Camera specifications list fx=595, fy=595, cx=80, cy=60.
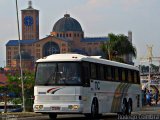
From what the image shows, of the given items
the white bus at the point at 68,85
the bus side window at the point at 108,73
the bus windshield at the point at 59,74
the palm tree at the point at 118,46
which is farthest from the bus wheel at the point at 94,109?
the palm tree at the point at 118,46

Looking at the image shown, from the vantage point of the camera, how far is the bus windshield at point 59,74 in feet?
83.7

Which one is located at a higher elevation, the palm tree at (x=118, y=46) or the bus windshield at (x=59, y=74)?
the palm tree at (x=118, y=46)

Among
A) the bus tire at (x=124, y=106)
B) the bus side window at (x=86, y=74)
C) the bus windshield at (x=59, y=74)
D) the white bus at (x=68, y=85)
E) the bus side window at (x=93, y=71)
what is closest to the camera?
the white bus at (x=68, y=85)

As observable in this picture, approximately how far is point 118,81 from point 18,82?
45604 millimetres

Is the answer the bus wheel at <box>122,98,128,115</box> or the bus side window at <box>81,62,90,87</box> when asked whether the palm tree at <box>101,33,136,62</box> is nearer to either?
the bus wheel at <box>122,98,128,115</box>

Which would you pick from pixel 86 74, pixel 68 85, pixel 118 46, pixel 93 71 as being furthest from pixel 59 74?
pixel 118 46

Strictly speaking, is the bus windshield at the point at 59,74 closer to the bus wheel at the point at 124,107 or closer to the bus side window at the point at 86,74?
the bus side window at the point at 86,74

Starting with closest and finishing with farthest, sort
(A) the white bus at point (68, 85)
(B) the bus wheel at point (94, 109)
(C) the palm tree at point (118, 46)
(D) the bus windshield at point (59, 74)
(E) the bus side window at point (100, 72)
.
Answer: (A) the white bus at point (68, 85)
(D) the bus windshield at point (59, 74)
(B) the bus wheel at point (94, 109)
(E) the bus side window at point (100, 72)
(C) the palm tree at point (118, 46)

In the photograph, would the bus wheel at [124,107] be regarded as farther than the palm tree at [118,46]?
No

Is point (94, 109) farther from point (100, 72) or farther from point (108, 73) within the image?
point (108, 73)

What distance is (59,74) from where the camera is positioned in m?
25.5

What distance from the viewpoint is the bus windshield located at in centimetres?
2552

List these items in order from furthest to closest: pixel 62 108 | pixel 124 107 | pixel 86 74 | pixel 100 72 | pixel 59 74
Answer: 1. pixel 124 107
2. pixel 100 72
3. pixel 86 74
4. pixel 59 74
5. pixel 62 108

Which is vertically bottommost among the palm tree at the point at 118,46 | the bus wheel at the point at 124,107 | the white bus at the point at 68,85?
the bus wheel at the point at 124,107
